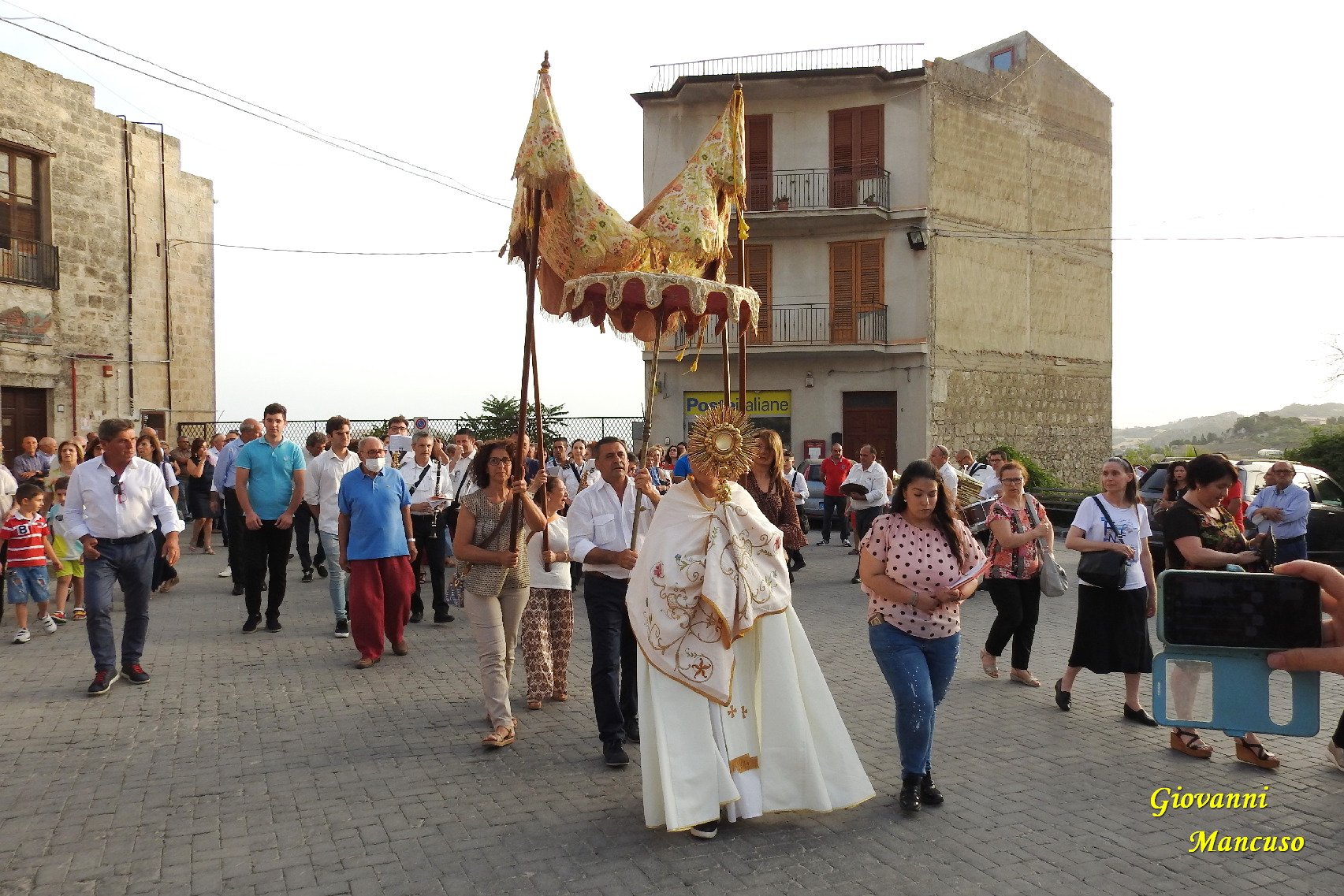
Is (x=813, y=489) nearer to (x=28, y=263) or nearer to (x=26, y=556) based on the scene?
(x=26, y=556)

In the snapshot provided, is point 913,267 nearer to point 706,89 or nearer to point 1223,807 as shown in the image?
point 706,89

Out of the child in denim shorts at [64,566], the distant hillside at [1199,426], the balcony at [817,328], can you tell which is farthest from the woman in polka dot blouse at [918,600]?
the distant hillside at [1199,426]

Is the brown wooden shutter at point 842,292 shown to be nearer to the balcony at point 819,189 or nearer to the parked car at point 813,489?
the balcony at point 819,189

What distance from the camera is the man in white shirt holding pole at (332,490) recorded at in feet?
32.7

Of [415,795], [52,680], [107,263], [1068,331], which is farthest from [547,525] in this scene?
[1068,331]

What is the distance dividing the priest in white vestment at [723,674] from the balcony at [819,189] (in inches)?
913

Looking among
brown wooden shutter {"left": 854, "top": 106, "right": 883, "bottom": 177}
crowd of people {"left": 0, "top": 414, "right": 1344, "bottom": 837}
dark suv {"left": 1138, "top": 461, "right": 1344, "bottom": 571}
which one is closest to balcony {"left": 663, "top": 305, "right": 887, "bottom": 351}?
brown wooden shutter {"left": 854, "top": 106, "right": 883, "bottom": 177}

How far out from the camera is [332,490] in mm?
10656

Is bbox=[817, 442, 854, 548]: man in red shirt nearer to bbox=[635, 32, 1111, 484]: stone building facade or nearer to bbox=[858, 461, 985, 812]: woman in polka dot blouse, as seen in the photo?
bbox=[635, 32, 1111, 484]: stone building facade

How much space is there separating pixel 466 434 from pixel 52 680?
5.76 meters

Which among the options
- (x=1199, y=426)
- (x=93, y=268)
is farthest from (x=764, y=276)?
(x=1199, y=426)

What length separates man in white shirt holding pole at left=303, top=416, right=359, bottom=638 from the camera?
998 centimetres

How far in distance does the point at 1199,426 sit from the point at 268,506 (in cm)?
18204

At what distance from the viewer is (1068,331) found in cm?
3153
